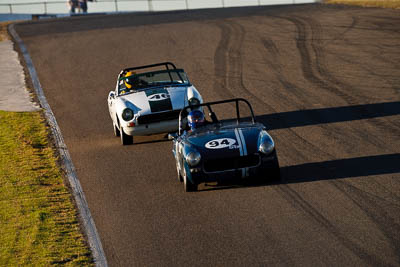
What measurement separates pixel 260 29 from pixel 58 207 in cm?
2201

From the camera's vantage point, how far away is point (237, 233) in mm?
9391

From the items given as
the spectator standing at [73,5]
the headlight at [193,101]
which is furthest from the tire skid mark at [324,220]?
the spectator standing at [73,5]

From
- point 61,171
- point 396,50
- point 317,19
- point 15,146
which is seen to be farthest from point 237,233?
point 317,19

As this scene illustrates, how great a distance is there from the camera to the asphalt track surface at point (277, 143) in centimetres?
901

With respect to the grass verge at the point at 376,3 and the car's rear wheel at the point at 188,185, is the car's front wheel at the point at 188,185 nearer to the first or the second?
the car's rear wheel at the point at 188,185

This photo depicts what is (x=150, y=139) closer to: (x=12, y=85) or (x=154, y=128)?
(x=154, y=128)

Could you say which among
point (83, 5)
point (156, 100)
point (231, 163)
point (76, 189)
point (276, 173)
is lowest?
point (76, 189)

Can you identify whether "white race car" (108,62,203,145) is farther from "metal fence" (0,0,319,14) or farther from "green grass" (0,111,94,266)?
"metal fence" (0,0,319,14)

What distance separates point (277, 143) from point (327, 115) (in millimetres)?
2807

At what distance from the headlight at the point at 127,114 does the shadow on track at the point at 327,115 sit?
289 centimetres

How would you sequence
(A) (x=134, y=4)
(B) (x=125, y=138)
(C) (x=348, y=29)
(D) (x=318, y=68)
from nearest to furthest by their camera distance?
(B) (x=125, y=138) < (D) (x=318, y=68) < (C) (x=348, y=29) < (A) (x=134, y=4)

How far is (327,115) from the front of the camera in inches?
650

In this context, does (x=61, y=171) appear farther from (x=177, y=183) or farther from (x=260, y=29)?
(x=260, y=29)

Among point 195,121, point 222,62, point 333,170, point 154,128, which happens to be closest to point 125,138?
point 154,128
